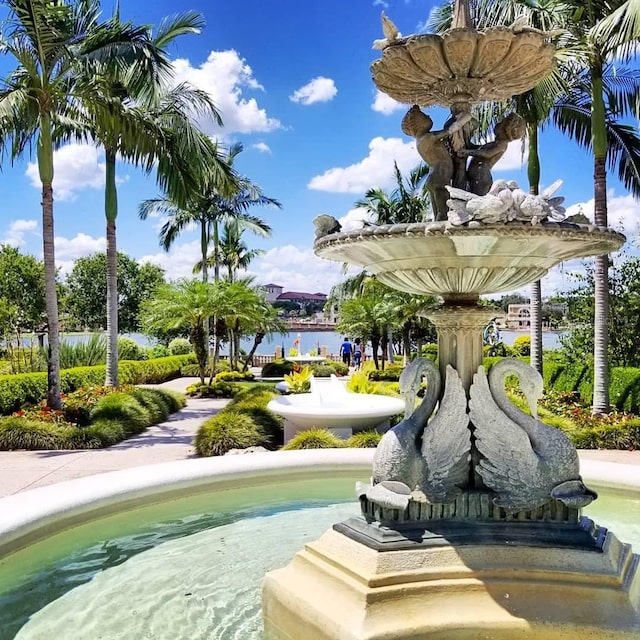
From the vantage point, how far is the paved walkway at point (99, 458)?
8336mm

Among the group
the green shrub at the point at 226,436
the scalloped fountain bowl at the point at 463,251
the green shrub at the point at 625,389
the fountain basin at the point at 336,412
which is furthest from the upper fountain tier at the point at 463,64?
the green shrub at the point at 625,389

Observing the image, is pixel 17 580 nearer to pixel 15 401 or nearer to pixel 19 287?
pixel 15 401

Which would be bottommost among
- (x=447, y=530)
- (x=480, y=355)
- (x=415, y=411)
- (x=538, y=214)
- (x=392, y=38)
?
(x=447, y=530)

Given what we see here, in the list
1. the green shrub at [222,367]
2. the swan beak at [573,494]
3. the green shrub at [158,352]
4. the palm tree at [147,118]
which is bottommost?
the green shrub at [222,367]

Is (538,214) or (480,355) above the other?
(538,214)

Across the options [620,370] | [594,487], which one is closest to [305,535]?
[594,487]

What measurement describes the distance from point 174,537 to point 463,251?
3603mm

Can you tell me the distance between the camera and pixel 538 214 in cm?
352

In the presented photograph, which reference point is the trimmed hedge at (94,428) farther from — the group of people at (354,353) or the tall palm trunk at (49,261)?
the group of people at (354,353)

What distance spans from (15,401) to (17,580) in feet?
34.1

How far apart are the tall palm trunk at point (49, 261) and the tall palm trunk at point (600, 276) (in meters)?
10.9

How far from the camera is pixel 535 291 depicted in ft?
51.6

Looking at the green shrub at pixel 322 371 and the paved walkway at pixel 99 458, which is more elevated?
the green shrub at pixel 322 371

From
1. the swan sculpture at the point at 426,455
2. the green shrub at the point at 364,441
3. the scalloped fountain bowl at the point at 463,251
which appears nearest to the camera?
the scalloped fountain bowl at the point at 463,251
